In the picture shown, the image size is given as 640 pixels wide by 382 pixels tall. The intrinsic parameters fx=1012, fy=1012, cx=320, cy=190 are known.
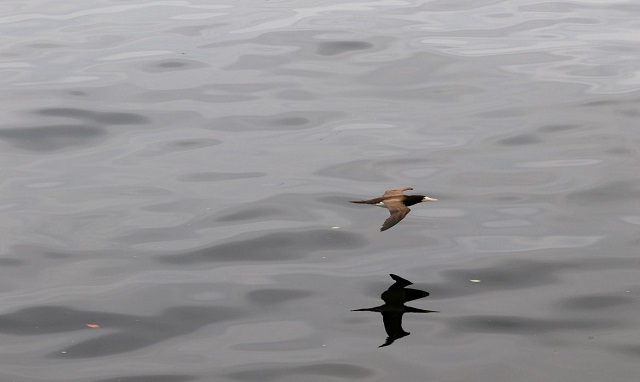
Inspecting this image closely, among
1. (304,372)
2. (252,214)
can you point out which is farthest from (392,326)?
(252,214)

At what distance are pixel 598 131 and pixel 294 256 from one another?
5.79 m

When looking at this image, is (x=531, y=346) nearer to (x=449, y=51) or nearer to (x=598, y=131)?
(x=598, y=131)

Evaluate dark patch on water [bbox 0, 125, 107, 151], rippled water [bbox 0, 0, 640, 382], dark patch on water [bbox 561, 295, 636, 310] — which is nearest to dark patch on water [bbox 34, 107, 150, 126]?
rippled water [bbox 0, 0, 640, 382]

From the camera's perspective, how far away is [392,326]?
10.3 meters

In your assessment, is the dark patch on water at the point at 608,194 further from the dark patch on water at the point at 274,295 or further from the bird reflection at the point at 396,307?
the dark patch on water at the point at 274,295

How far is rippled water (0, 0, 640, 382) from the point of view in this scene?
32.9 feet

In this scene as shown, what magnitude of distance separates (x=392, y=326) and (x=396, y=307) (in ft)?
1.32

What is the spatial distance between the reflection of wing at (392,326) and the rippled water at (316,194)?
100mm

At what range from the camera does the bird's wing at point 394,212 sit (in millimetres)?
10781

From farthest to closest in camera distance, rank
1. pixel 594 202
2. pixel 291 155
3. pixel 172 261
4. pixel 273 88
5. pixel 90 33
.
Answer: pixel 90 33, pixel 273 88, pixel 291 155, pixel 594 202, pixel 172 261

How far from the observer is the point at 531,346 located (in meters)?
9.87

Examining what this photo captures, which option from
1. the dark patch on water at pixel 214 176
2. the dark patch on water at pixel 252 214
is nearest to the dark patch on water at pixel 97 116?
the dark patch on water at pixel 214 176

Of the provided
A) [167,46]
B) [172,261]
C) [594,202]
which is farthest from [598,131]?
[167,46]

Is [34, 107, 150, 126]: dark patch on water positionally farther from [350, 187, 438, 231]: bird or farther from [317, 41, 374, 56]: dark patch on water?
[350, 187, 438, 231]: bird
